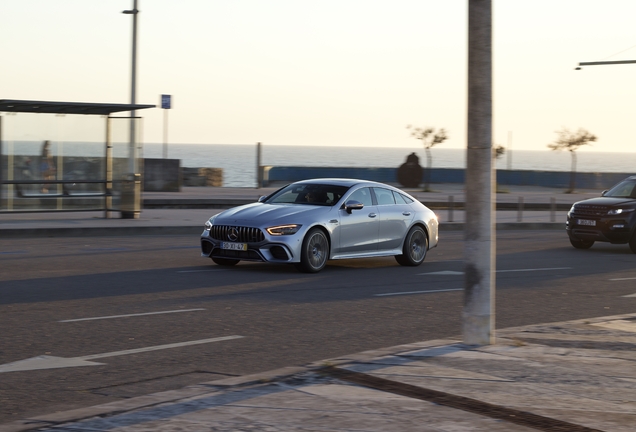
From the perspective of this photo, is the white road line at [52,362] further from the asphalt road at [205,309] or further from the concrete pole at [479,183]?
the concrete pole at [479,183]

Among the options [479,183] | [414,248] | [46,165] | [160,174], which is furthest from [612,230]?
[160,174]

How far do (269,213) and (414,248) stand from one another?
9.84 ft

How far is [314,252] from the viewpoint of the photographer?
14.9 meters

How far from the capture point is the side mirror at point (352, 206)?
A: 15.5m

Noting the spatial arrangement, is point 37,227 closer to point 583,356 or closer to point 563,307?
point 563,307

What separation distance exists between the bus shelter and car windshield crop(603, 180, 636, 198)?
436 inches

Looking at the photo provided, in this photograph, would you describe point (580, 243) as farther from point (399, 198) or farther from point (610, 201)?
point (399, 198)

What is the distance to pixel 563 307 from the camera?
11977mm

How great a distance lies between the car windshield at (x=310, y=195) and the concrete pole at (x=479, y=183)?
742 cm

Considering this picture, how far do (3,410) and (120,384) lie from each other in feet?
3.41

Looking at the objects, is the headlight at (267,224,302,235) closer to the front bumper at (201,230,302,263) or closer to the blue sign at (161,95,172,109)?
the front bumper at (201,230,302,263)

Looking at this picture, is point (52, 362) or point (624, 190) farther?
point (624, 190)

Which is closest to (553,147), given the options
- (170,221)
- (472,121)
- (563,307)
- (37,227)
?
(170,221)

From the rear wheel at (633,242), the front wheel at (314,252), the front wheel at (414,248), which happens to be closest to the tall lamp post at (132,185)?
the front wheel at (414,248)
